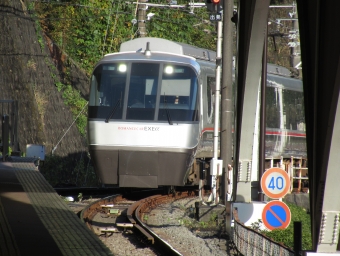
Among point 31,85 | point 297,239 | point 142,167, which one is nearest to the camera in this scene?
point 297,239

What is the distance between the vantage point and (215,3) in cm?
1503

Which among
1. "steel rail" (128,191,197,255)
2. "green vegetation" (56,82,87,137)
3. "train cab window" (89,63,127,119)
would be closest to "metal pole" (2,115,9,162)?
"train cab window" (89,63,127,119)

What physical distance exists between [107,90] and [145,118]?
1.17m

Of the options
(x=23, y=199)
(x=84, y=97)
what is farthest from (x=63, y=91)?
(x=23, y=199)

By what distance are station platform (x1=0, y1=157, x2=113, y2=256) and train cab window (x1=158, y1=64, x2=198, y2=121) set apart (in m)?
3.22

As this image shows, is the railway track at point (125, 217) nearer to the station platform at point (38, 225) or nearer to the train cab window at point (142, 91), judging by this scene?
the station platform at point (38, 225)

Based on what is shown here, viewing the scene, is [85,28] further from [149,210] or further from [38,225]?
[38,225]

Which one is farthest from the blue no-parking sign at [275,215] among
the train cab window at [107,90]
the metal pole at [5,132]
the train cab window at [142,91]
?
the metal pole at [5,132]

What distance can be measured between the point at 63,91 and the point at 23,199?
665 inches

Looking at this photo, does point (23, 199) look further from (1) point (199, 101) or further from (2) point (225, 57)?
(2) point (225, 57)

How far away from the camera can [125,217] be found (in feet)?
49.3

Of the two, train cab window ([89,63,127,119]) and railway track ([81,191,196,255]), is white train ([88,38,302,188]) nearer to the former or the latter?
train cab window ([89,63,127,119])

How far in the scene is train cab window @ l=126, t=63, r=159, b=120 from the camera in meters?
15.8

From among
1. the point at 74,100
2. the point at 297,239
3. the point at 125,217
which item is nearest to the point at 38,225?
the point at 297,239
